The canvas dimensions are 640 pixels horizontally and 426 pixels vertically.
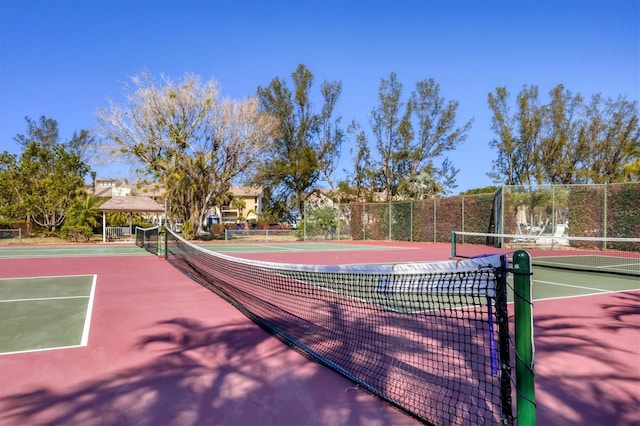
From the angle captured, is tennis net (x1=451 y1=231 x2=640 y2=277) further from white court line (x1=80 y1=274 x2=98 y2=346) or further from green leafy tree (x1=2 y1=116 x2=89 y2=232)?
green leafy tree (x1=2 y1=116 x2=89 y2=232)

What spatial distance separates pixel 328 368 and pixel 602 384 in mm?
2337

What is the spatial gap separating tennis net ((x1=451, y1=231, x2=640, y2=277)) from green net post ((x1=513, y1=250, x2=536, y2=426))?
35.7 ft

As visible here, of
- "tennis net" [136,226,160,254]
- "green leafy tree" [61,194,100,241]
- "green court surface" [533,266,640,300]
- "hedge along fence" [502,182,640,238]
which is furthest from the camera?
"green leafy tree" [61,194,100,241]

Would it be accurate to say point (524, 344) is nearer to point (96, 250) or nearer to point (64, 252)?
point (64, 252)

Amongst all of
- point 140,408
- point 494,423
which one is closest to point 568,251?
point 494,423

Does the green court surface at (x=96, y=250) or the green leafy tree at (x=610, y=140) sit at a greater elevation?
the green leafy tree at (x=610, y=140)

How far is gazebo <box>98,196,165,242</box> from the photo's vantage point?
27.5 metres

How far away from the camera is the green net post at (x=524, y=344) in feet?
7.00

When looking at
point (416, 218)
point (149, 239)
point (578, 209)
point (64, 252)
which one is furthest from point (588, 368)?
point (416, 218)

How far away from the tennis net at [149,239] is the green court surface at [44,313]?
8.13 metres

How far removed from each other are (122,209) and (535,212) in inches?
959

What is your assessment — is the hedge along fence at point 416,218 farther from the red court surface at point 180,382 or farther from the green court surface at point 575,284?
the red court surface at point 180,382

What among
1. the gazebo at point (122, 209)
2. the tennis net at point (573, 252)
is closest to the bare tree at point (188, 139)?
the gazebo at point (122, 209)

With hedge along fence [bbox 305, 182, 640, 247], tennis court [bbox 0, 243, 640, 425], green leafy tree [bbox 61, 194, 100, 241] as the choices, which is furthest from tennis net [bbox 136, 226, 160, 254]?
hedge along fence [bbox 305, 182, 640, 247]
